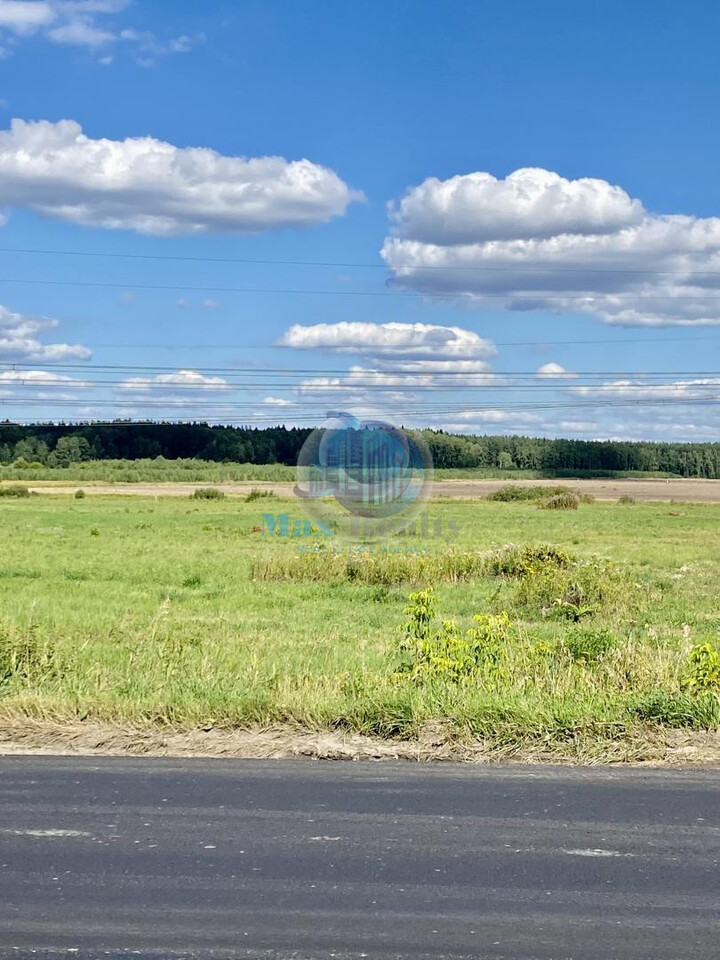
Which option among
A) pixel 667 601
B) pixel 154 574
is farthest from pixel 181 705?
pixel 154 574

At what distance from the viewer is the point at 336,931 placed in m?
4.76

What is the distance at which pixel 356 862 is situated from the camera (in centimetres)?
557

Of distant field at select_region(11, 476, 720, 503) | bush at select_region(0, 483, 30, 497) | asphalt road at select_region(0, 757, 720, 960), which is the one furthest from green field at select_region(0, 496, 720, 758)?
distant field at select_region(11, 476, 720, 503)

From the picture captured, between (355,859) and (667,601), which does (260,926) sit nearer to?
(355,859)

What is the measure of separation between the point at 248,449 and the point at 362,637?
461 ft

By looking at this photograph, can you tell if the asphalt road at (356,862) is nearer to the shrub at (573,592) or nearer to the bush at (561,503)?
the shrub at (573,592)

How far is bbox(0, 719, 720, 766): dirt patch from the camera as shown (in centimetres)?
795

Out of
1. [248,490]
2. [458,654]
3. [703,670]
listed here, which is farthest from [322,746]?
[248,490]

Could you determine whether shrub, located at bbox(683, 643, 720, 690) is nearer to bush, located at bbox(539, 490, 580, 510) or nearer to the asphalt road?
the asphalt road

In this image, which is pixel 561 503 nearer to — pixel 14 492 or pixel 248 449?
pixel 14 492

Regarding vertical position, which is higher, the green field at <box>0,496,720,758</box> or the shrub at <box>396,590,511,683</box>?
the shrub at <box>396,590,511,683</box>

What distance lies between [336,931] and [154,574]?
2232 centimetres

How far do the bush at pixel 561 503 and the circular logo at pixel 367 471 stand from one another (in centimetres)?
3177

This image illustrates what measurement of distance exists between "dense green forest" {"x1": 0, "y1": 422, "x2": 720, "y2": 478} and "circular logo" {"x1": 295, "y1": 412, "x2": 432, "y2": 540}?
92.2 meters
